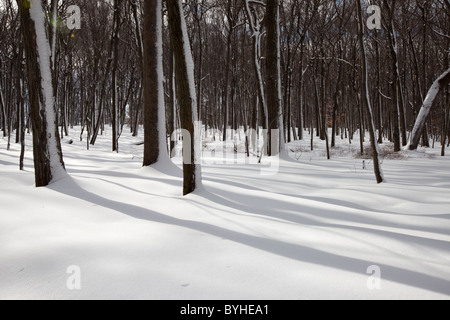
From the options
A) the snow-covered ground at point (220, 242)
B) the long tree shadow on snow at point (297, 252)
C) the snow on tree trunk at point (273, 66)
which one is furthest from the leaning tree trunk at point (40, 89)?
the snow on tree trunk at point (273, 66)

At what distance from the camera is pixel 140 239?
2717mm

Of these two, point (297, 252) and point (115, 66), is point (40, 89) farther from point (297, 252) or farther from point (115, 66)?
point (115, 66)

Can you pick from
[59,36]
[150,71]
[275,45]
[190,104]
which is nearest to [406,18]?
[275,45]

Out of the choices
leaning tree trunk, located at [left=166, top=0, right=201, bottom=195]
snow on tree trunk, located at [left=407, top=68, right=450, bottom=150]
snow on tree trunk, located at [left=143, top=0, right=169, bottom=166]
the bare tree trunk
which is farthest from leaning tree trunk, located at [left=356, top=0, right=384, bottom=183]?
the bare tree trunk

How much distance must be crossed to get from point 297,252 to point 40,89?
4.56 meters

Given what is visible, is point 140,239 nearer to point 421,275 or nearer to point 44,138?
point 421,275

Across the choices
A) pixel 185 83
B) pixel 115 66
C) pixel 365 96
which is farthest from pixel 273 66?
pixel 115 66

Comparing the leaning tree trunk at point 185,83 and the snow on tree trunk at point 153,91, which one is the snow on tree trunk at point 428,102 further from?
the leaning tree trunk at point 185,83

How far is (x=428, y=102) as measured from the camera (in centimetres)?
1152

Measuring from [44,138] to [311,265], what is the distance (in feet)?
14.8

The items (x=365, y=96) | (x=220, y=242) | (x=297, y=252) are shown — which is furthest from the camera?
(x=365, y=96)

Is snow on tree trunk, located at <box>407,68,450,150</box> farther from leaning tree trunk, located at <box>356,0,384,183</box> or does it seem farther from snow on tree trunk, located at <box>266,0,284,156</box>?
leaning tree trunk, located at <box>356,0,384,183</box>

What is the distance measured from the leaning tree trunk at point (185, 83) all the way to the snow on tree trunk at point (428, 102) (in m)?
10.7

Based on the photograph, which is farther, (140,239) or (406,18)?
(406,18)
